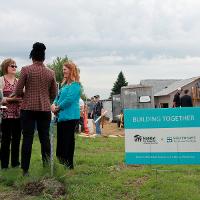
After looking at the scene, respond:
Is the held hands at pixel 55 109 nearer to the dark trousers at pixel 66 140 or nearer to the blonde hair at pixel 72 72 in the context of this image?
the dark trousers at pixel 66 140

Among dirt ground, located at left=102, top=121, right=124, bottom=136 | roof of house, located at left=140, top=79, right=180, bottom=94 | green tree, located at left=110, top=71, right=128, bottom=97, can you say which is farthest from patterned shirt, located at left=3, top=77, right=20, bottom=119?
green tree, located at left=110, top=71, right=128, bottom=97

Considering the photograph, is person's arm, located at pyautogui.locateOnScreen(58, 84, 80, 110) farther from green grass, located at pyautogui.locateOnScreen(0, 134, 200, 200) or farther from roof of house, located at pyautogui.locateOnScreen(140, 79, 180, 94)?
roof of house, located at pyautogui.locateOnScreen(140, 79, 180, 94)

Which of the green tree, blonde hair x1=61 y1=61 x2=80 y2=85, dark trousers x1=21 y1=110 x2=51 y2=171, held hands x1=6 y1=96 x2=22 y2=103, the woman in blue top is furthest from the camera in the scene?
the green tree

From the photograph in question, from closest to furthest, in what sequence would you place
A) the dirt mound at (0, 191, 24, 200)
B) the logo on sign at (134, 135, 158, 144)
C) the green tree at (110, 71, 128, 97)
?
the dirt mound at (0, 191, 24, 200)
the logo on sign at (134, 135, 158, 144)
the green tree at (110, 71, 128, 97)

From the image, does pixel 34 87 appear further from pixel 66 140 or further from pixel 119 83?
pixel 119 83

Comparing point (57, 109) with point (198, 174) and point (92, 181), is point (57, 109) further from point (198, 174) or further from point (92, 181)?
point (198, 174)

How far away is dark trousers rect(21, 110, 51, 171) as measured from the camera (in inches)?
273

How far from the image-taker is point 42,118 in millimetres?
7094

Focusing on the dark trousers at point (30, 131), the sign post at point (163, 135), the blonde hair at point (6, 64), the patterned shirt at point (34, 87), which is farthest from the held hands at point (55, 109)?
the sign post at point (163, 135)

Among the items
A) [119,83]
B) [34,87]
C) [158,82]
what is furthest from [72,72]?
[119,83]

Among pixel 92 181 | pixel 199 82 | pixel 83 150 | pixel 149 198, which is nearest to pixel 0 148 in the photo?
pixel 92 181

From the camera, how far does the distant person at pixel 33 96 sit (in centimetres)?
688

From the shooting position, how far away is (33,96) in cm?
689

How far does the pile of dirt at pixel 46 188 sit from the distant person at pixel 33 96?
22.3 inches
